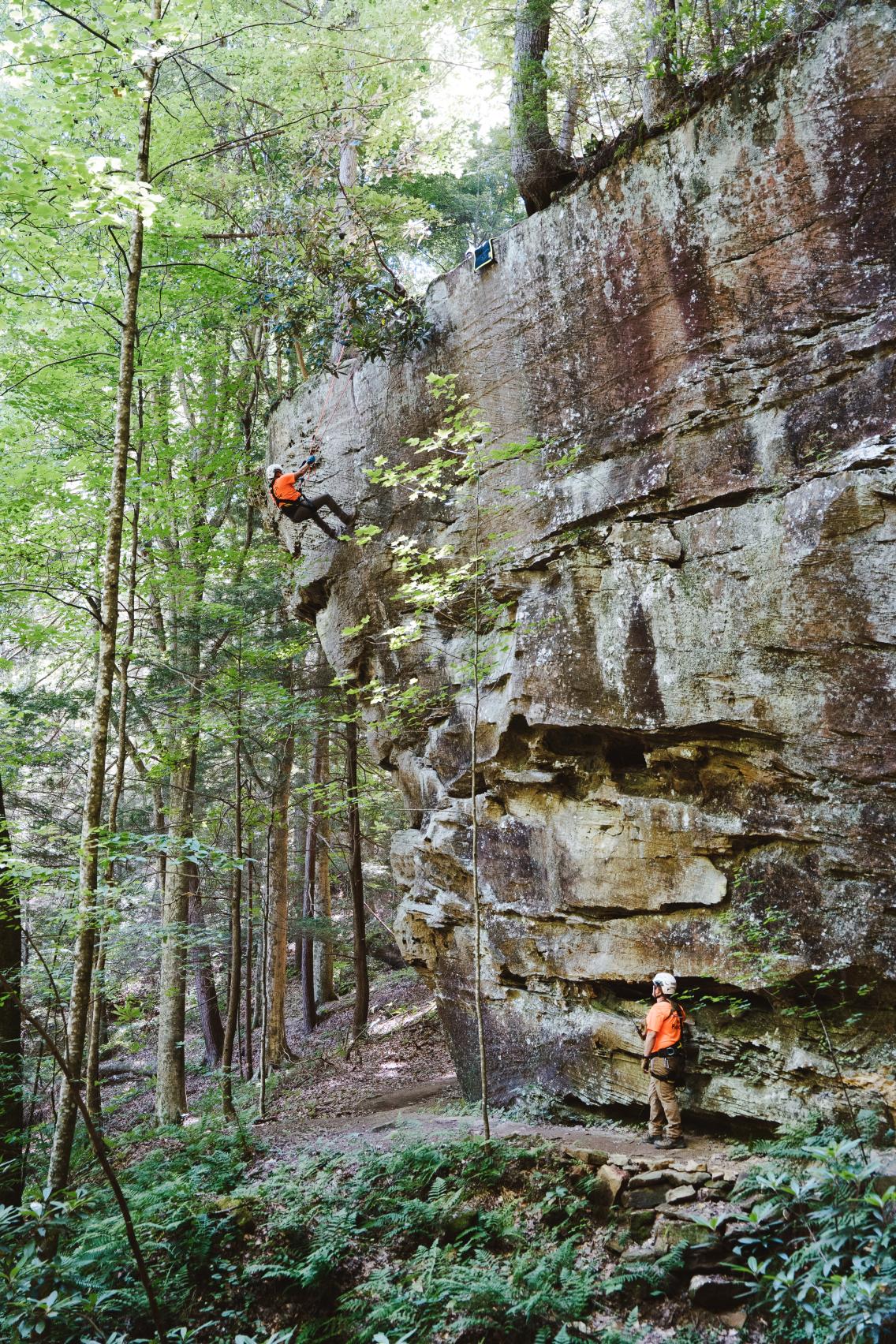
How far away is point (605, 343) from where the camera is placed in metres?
8.52

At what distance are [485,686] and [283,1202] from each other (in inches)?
220

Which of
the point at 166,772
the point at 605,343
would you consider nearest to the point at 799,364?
the point at 605,343

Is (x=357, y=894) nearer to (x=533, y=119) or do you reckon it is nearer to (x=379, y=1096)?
(x=379, y=1096)

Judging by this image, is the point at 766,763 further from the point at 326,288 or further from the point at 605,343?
the point at 326,288

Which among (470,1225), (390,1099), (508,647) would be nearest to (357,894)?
(390,1099)

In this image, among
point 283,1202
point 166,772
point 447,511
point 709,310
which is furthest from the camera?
point 166,772

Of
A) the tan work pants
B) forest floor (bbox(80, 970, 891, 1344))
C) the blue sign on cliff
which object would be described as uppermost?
the blue sign on cliff

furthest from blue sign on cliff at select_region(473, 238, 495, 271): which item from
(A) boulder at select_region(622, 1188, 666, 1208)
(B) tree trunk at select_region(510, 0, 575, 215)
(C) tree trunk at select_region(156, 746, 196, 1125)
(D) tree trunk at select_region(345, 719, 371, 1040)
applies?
(A) boulder at select_region(622, 1188, 666, 1208)

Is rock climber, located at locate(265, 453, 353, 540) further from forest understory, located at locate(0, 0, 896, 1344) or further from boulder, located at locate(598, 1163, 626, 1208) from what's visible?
boulder, located at locate(598, 1163, 626, 1208)

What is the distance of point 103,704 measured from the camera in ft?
19.1

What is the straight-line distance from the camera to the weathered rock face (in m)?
6.75

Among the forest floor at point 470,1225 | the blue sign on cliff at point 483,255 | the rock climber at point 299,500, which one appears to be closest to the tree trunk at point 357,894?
the rock climber at point 299,500

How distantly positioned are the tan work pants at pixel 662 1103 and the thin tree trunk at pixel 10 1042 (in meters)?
5.68

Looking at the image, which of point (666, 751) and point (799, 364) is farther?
point (666, 751)
